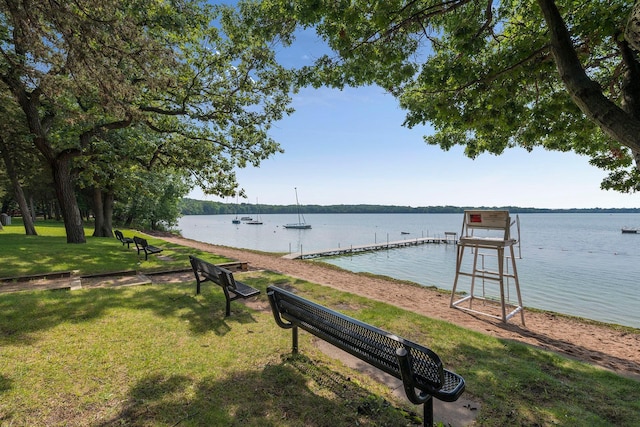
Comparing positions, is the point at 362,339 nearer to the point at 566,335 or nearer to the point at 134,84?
the point at 566,335

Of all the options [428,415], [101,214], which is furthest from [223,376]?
[101,214]

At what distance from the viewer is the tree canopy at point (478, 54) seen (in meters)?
4.51

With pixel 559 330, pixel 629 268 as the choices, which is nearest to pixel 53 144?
pixel 559 330

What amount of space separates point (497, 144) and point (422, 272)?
15036 millimetres

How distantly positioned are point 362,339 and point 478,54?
6.39m

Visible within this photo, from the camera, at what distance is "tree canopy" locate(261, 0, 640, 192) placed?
451cm

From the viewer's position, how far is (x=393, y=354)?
2404 mm

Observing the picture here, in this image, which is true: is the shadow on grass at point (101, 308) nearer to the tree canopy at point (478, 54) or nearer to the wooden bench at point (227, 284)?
the wooden bench at point (227, 284)

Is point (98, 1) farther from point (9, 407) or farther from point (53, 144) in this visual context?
point (53, 144)

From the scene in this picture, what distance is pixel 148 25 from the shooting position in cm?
844

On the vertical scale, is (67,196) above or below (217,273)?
above

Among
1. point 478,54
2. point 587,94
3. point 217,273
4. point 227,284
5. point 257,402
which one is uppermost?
point 478,54

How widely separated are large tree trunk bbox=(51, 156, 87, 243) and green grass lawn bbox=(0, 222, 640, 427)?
29.7ft

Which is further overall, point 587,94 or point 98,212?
point 98,212
